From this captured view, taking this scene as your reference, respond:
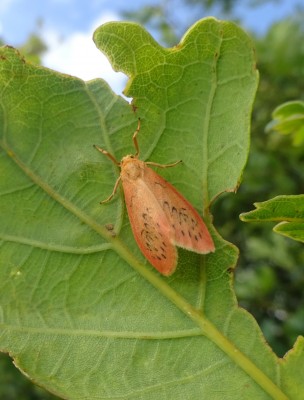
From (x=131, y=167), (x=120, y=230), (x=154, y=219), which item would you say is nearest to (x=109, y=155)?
(x=131, y=167)

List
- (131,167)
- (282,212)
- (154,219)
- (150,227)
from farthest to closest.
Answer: (154,219) → (150,227) → (131,167) → (282,212)

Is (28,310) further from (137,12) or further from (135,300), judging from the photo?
(137,12)

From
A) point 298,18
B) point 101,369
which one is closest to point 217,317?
point 101,369

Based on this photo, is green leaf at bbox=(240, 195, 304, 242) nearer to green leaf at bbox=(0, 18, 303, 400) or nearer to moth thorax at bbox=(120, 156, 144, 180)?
green leaf at bbox=(0, 18, 303, 400)

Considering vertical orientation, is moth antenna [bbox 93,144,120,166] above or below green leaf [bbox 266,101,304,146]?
above

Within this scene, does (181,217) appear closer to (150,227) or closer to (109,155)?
(150,227)

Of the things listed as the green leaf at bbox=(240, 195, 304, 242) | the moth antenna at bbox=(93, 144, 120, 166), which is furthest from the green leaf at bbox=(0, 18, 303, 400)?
the green leaf at bbox=(240, 195, 304, 242)

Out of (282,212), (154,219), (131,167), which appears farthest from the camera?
(154,219)
